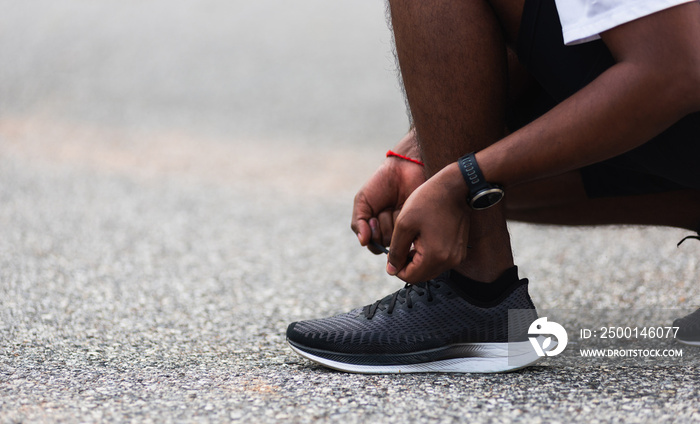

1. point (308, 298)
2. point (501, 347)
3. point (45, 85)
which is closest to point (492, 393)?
point (501, 347)

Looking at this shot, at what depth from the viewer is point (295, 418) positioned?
3.72 ft

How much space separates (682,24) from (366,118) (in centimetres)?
538

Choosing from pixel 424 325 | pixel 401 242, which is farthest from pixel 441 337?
pixel 401 242

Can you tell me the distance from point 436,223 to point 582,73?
1.14 ft

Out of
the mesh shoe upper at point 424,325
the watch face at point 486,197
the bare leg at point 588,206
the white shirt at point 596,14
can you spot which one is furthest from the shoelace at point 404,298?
the white shirt at point 596,14

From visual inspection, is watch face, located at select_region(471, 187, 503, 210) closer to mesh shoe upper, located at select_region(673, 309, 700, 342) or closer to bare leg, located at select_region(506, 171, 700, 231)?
bare leg, located at select_region(506, 171, 700, 231)

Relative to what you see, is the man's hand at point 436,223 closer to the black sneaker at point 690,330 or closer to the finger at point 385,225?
the finger at point 385,225

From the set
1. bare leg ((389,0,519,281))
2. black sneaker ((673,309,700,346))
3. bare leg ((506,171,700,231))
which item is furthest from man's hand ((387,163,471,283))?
black sneaker ((673,309,700,346))

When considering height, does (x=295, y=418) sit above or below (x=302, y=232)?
above

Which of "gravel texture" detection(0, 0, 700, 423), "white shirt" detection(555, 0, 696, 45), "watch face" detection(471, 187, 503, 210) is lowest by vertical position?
"gravel texture" detection(0, 0, 700, 423)

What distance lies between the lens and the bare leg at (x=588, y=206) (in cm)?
158

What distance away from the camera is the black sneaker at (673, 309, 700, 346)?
1560 millimetres

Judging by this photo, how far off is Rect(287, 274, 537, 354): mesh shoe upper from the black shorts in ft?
1.09

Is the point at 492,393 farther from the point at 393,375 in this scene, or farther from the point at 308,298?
the point at 308,298
